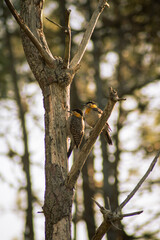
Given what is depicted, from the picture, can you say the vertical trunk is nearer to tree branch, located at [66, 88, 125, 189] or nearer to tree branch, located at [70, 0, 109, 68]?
tree branch, located at [66, 88, 125, 189]

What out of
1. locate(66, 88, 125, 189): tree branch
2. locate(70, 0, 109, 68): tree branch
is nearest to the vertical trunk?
locate(66, 88, 125, 189): tree branch

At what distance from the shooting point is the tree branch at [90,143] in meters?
3.75

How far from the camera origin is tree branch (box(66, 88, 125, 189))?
375cm

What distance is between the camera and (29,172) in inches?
429

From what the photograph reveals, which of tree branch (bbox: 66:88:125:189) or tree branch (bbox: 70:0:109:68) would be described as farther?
tree branch (bbox: 70:0:109:68)

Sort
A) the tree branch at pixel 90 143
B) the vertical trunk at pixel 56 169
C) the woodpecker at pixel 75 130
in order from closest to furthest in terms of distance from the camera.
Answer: the tree branch at pixel 90 143 < the vertical trunk at pixel 56 169 < the woodpecker at pixel 75 130

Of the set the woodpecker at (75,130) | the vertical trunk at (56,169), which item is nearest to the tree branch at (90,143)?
the vertical trunk at (56,169)

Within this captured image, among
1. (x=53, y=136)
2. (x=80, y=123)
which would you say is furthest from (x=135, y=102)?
(x=53, y=136)

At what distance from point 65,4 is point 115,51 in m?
2.42

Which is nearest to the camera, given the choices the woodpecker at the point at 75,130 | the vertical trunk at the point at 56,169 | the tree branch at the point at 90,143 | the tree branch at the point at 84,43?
the tree branch at the point at 90,143

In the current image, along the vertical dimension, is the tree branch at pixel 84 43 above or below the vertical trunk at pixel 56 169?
above

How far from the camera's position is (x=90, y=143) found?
4.24 metres

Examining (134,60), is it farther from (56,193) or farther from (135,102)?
(56,193)

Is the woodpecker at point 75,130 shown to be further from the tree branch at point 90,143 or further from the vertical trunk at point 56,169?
the tree branch at point 90,143
